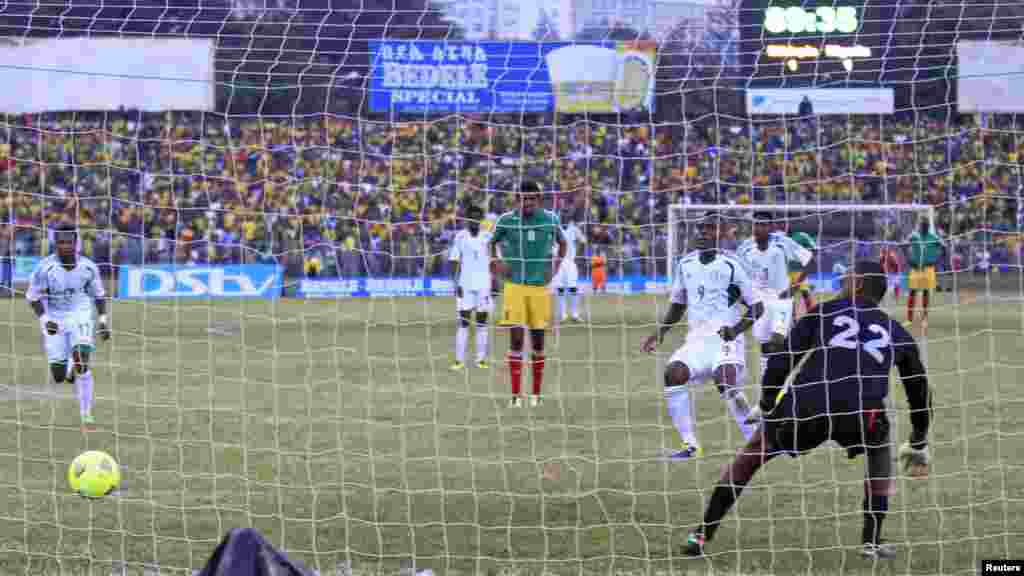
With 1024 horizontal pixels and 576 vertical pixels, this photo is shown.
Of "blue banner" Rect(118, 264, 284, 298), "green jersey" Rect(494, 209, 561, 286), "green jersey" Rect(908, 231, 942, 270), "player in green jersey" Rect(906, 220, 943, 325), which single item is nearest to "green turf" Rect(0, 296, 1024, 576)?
"green jersey" Rect(494, 209, 561, 286)

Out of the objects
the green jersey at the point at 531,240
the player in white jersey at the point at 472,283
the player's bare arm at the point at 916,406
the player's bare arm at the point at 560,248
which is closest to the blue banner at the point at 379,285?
the player in white jersey at the point at 472,283

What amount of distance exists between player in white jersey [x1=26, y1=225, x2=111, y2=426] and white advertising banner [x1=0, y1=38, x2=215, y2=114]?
230 inches

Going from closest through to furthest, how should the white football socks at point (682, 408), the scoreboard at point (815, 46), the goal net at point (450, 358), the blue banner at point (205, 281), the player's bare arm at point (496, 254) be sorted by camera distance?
the goal net at point (450, 358)
the scoreboard at point (815, 46)
the white football socks at point (682, 408)
the player's bare arm at point (496, 254)
the blue banner at point (205, 281)

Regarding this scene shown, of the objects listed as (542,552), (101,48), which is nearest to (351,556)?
(542,552)

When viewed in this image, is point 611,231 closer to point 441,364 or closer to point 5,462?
point 441,364

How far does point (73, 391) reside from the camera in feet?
46.3

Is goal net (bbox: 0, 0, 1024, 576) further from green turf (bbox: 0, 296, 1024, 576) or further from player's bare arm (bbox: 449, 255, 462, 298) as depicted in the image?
player's bare arm (bbox: 449, 255, 462, 298)

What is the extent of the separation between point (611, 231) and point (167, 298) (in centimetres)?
996

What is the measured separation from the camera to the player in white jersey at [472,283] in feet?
53.3

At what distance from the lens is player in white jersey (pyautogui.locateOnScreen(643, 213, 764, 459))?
9.40 m

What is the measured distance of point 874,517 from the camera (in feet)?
22.6

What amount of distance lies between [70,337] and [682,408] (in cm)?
564

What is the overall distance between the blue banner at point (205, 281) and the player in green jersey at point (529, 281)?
16.7 metres

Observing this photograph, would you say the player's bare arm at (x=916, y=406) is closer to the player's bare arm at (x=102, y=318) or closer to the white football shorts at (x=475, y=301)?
the player's bare arm at (x=102, y=318)
